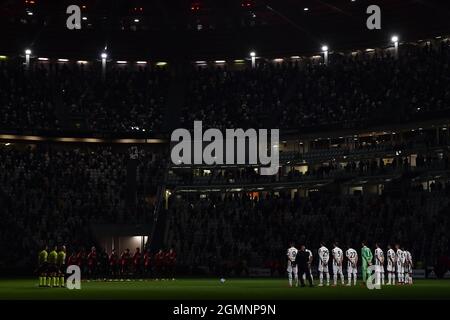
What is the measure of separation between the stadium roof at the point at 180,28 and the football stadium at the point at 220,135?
17cm

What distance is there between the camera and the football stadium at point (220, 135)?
71562mm

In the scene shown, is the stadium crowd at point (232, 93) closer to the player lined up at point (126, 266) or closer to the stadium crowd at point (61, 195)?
the stadium crowd at point (61, 195)

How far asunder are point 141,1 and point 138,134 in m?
14.1

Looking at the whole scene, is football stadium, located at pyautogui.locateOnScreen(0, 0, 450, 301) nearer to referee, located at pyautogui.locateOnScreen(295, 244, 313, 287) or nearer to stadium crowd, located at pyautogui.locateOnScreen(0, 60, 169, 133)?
stadium crowd, located at pyautogui.locateOnScreen(0, 60, 169, 133)

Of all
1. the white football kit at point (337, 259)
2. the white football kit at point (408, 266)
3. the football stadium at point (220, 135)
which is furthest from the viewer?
the football stadium at point (220, 135)

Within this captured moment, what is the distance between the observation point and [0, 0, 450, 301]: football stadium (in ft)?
235

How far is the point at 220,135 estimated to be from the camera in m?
86.4

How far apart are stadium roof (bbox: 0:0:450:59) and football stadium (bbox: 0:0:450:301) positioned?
173 mm

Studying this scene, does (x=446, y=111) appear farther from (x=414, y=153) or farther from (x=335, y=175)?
(x=335, y=175)

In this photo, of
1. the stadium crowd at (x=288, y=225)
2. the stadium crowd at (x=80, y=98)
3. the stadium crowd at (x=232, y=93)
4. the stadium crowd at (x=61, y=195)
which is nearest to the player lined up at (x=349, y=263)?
the stadium crowd at (x=288, y=225)

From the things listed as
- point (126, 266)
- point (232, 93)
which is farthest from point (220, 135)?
point (126, 266)

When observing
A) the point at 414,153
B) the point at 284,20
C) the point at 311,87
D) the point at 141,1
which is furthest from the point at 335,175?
the point at 141,1

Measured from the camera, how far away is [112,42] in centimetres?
9588

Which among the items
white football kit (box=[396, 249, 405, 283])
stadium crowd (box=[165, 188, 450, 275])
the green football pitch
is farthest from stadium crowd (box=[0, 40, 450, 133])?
the green football pitch
